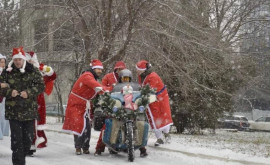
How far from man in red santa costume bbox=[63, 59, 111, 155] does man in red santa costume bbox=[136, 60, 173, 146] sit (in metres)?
1.38

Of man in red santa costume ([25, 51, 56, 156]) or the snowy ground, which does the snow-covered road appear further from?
man in red santa costume ([25, 51, 56, 156])

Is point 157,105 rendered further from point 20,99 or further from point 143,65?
point 20,99

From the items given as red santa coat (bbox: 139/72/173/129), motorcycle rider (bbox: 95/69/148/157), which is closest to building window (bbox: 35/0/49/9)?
red santa coat (bbox: 139/72/173/129)

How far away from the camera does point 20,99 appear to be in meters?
6.77

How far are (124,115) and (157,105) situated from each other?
6.81 feet

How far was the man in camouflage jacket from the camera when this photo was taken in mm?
6754

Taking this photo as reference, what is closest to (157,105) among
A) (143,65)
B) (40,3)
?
(143,65)

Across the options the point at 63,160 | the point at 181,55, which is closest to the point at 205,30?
the point at 181,55

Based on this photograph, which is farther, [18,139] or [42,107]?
[42,107]

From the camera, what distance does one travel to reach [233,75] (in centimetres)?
1834

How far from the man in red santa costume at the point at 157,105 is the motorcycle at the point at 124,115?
1.61m

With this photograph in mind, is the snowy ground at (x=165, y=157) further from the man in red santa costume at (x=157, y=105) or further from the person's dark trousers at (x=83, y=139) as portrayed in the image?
the man in red santa costume at (x=157, y=105)

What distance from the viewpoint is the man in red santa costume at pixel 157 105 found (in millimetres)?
9875

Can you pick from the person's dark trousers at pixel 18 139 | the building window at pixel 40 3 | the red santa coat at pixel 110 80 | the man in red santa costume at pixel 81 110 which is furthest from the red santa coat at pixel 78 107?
the building window at pixel 40 3
